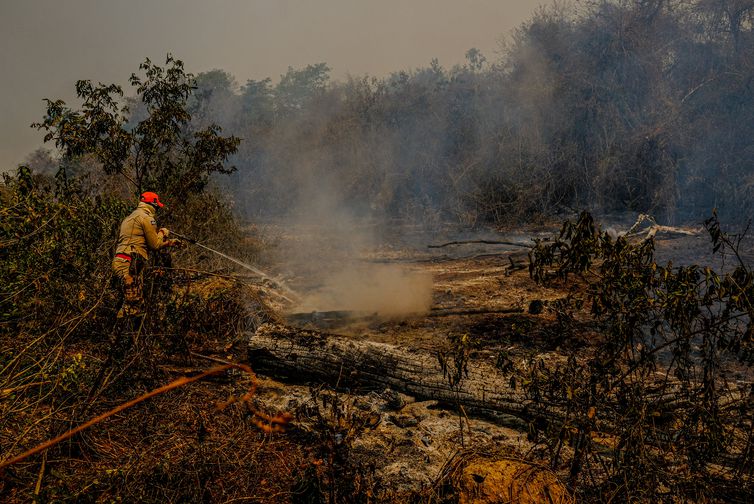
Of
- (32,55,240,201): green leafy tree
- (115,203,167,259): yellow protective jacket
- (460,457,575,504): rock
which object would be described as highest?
(32,55,240,201): green leafy tree

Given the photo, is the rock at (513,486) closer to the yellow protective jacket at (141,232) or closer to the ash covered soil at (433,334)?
the ash covered soil at (433,334)

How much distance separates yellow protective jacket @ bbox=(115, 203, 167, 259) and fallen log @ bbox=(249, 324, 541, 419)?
1.61m

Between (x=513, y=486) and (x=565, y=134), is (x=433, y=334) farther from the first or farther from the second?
(x=565, y=134)

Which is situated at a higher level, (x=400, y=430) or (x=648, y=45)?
(x=648, y=45)

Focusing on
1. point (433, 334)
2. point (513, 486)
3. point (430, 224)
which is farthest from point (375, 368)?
point (430, 224)

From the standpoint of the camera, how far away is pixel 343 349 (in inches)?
148

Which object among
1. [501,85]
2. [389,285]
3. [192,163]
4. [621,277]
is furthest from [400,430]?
[501,85]

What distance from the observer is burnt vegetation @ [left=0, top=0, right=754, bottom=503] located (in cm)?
240

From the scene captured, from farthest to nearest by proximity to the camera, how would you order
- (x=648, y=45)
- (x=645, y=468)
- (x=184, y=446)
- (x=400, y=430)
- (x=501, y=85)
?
(x=501, y=85)
(x=648, y=45)
(x=400, y=430)
(x=184, y=446)
(x=645, y=468)

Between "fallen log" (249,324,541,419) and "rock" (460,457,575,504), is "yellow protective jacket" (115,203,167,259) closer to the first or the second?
"fallen log" (249,324,541,419)

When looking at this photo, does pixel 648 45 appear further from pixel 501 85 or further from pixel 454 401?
pixel 454 401

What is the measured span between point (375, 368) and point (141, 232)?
115 inches

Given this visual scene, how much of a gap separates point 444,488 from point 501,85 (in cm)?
1235

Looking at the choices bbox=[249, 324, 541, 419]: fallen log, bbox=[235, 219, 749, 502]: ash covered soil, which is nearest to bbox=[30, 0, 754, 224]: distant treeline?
bbox=[235, 219, 749, 502]: ash covered soil
